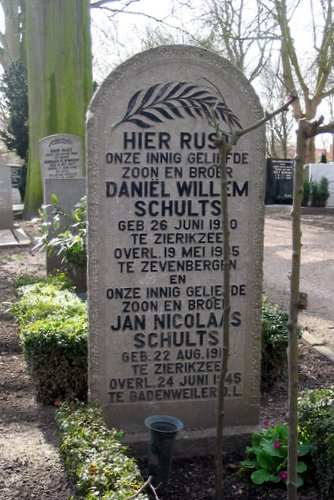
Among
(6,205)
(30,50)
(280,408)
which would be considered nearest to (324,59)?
(30,50)

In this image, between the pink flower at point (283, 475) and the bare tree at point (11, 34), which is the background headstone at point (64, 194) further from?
the bare tree at point (11, 34)

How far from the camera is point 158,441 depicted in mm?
3021

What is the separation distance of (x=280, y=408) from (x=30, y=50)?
13.6m

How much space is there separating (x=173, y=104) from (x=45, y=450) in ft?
7.15

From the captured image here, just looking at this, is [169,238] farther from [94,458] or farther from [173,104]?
[94,458]

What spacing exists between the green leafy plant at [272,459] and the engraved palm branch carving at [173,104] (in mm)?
1753

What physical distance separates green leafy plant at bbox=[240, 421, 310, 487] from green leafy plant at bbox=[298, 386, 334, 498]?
2.9 inches

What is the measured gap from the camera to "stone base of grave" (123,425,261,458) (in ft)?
11.4

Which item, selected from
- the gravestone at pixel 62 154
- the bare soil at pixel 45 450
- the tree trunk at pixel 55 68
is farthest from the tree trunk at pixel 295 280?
the tree trunk at pixel 55 68

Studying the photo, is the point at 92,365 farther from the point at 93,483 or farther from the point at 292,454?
the point at 292,454

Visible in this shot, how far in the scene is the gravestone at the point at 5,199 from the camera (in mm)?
14305

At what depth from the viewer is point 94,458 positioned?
2691 mm

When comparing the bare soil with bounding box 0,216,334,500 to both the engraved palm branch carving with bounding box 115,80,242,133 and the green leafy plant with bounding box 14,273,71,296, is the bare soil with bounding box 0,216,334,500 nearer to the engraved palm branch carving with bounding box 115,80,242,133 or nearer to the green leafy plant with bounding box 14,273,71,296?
the green leafy plant with bounding box 14,273,71,296

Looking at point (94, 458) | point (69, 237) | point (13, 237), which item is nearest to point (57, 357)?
point (94, 458)
